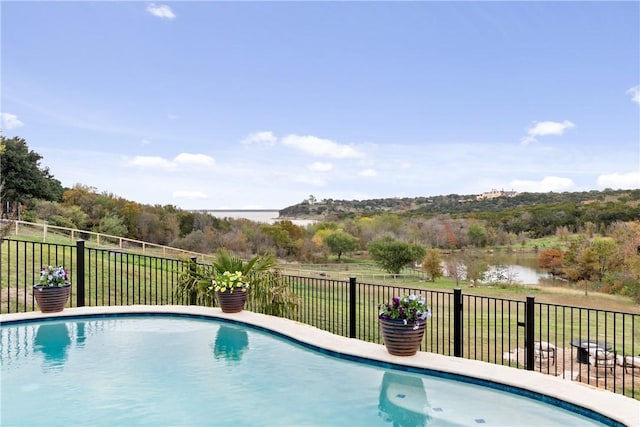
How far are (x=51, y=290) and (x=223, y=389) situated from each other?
14.3 feet

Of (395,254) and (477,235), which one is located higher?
(477,235)

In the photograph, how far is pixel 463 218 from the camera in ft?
191

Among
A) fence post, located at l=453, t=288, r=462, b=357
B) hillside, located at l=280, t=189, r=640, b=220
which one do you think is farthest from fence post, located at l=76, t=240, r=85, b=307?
hillside, located at l=280, t=189, r=640, b=220

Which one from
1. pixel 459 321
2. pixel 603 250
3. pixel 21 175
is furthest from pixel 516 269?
pixel 459 321

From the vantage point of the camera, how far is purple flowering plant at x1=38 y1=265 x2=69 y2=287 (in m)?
7.39

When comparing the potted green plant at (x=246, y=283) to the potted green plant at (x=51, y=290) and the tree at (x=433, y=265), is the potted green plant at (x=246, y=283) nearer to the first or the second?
the potted green plant at (x=51, y=290)

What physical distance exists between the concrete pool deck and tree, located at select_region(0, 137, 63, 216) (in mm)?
27258

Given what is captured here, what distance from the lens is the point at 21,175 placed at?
103 feet

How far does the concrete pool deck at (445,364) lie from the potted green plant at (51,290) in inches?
5.3

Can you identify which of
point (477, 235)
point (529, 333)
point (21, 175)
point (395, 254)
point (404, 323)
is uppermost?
point (21, 175)

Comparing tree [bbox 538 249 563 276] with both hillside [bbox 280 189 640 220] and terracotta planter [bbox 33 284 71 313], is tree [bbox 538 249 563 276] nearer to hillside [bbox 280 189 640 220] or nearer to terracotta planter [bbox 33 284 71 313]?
hillside [bbox 280 189 640 220]

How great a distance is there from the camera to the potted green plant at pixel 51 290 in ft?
24.3

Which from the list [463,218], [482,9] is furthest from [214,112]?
[463,218]

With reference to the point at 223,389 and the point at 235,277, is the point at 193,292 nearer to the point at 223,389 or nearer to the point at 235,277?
the point at 235,277
